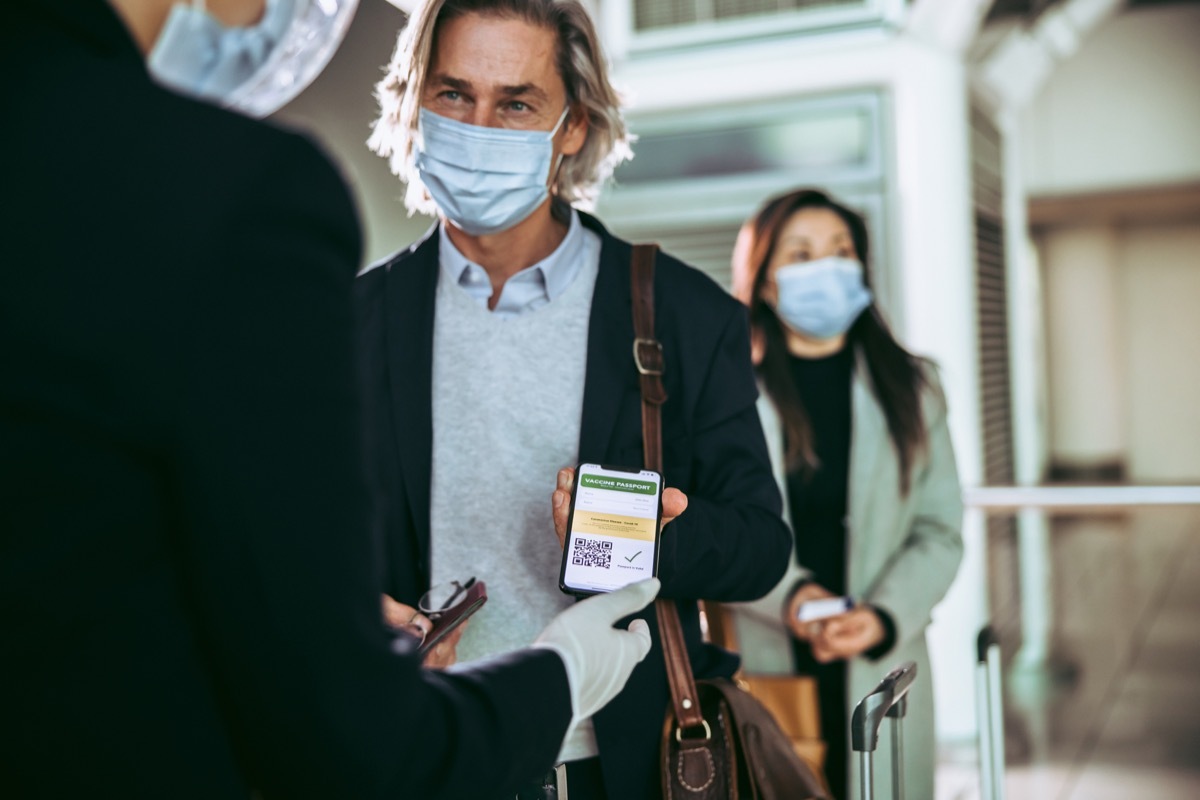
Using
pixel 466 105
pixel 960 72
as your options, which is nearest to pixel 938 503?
pixel 466 105

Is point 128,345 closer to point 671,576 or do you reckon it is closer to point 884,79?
point 671,576

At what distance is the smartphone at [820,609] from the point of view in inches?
99.4

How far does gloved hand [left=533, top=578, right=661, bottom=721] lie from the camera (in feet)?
3.39

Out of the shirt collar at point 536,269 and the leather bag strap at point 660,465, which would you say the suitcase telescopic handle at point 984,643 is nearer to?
the leather bag strap at point 660,465

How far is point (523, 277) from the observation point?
5.78 ft

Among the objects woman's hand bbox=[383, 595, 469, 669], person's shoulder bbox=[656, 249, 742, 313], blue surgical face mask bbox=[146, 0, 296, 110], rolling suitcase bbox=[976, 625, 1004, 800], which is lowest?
rolling suitcase bbox=[976, 625, 1004, 800]

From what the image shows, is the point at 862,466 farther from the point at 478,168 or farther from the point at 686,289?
the point at 478,168

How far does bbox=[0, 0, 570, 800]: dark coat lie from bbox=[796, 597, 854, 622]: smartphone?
1.81 metres

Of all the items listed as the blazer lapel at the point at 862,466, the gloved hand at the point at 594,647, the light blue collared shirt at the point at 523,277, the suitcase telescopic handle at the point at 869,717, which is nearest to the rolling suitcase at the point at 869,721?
the suitcase telescopic handle at the point at 869,717

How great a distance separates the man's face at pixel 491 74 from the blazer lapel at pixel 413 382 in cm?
26

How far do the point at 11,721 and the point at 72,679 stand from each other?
4 cm

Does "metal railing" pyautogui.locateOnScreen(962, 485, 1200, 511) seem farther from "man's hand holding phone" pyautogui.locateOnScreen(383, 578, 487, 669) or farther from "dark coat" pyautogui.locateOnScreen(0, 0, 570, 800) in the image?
"dark coat" pyautogui.locateOnScreen(0, 0, 570, 800)

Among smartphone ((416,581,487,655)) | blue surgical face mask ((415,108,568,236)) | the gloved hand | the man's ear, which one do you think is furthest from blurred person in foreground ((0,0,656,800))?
the man's ear

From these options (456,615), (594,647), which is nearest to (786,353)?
(456,615)
